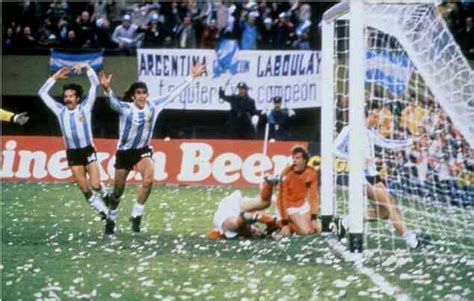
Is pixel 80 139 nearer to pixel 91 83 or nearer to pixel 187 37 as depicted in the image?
pixel 91 83

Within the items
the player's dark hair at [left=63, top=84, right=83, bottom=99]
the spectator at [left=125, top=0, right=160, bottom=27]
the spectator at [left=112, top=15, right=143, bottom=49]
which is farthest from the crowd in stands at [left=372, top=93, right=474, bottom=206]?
the spectator at [left=112, top=15, right=143, bottom=49]

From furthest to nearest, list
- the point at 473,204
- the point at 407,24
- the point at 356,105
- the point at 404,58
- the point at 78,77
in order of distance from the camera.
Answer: the point at 78,77
the point at 473,204
the point at 404,58
the point at 407,24
the point at 356,105

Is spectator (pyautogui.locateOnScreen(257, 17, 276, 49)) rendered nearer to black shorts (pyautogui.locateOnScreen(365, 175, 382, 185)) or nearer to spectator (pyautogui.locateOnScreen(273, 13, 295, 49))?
spectator (pyautogui.locateOnScreen(273, 13, 295, 49))

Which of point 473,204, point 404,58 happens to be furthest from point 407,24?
point 473,204

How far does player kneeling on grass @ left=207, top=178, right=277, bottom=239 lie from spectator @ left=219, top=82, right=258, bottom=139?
13.5ft

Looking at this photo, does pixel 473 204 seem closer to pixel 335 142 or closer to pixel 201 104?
pixel 335 142

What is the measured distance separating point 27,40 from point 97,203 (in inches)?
133

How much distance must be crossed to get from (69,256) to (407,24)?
7.20 ft

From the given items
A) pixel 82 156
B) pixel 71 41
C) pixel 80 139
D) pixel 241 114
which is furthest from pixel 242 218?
pixel 241 114

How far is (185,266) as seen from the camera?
5.71 m

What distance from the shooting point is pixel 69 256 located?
6039 mm

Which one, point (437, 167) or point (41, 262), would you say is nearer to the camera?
point (41, 262)

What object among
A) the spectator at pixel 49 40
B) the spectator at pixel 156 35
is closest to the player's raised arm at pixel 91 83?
the spectator at pixel 49 40

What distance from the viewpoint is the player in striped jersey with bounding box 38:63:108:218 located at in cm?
764
